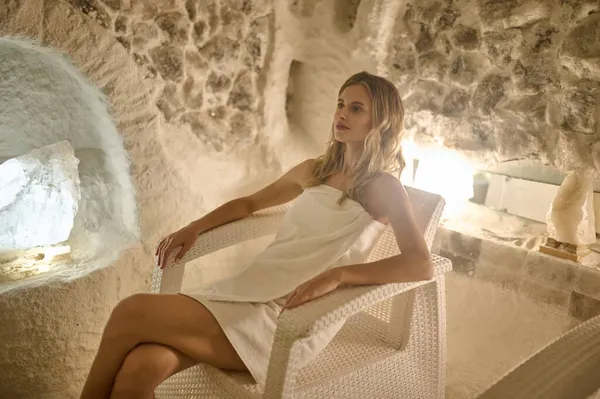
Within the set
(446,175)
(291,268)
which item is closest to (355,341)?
(291,268)

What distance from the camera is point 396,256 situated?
1468mm

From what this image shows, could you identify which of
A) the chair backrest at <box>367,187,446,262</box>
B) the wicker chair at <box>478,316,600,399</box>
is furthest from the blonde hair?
the wicker chair at <box>478,316,600,399</box>

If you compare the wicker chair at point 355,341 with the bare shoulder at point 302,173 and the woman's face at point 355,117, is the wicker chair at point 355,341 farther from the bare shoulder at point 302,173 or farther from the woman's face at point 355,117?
the woman's face at point 355,117

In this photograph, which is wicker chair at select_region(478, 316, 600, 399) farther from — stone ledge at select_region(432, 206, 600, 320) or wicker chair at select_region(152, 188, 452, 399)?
stone ledge at select_region(432, 206, 600, 320)

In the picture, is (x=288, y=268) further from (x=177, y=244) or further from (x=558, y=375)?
(x=558, y=375)

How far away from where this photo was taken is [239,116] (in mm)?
2564

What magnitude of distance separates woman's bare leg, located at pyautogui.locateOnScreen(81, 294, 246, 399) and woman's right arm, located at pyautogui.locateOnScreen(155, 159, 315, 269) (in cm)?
33

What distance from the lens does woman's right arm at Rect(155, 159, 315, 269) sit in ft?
5.72

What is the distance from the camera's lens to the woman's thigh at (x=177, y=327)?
1.36m

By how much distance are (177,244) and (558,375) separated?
1230 mm

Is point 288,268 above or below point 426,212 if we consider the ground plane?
below

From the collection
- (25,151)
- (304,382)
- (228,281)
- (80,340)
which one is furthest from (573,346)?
(25,151)

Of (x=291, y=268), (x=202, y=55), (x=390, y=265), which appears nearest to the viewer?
(x=390, y=265)

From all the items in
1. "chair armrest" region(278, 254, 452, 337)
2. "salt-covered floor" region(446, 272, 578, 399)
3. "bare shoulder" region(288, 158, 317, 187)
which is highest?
"bare shoulder" region(288, 158, 317, 187)
